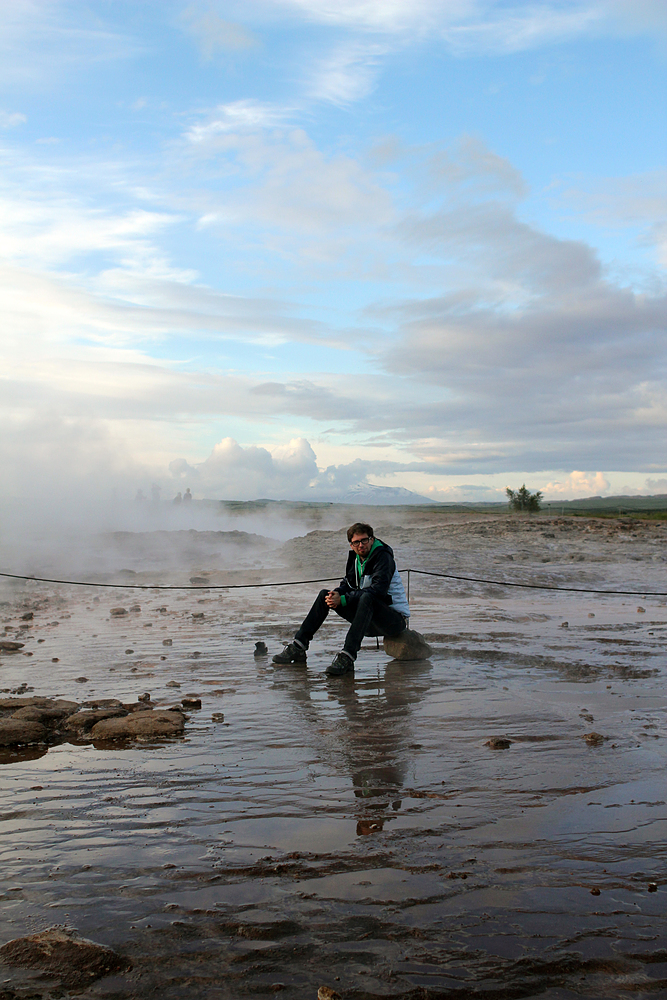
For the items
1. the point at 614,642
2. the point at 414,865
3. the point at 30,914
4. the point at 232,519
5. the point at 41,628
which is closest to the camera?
the point at 30,914

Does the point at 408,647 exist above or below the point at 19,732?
below

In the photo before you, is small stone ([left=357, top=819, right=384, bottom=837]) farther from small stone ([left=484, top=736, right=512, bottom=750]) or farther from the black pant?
the black pant

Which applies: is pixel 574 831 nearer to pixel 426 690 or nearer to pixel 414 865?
pixel 414 865

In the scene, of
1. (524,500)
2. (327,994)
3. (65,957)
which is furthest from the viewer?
(524,500)

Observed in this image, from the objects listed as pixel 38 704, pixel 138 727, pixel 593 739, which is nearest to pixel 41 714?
pixel 38 704

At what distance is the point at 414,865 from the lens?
3184mm

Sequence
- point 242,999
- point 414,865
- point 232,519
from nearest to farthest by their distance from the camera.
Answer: point 242,999 → point 414,865 → point 232,519

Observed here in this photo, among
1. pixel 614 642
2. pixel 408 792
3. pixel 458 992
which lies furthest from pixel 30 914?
pixel 614 642

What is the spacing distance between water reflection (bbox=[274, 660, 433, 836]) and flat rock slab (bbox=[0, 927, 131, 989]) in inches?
53.4

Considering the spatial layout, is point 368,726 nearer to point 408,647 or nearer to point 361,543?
point 408,647

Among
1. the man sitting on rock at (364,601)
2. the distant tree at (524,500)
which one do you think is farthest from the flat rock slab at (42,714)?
the distant tree at (524,500)

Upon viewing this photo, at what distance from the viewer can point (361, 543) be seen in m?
8.34

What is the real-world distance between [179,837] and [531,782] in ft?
6.58

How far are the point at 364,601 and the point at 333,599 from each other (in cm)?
36
